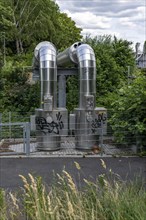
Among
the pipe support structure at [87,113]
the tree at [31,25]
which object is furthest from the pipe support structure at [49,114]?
the tree at [31,25]

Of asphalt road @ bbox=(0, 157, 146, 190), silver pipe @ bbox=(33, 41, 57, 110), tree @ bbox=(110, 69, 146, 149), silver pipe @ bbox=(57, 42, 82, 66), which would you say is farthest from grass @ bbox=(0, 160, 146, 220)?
silver pipe @ bbox=(57, 42, 82, 66)

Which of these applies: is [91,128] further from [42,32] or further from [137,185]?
[42,32]

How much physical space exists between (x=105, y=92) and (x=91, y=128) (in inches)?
243

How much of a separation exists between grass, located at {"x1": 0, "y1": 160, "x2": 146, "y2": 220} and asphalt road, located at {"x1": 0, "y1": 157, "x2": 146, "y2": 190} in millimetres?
4194

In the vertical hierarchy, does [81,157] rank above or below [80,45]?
below

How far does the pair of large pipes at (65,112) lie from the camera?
12.7 meters

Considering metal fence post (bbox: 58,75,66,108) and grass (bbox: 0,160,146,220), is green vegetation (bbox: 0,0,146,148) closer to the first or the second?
metal fence post (bbox: 58,75,66,108)

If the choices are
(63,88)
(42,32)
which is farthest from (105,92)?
(42,32)

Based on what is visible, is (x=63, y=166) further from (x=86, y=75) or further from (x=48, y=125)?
(x=86, y=75)

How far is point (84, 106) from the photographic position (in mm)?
12766

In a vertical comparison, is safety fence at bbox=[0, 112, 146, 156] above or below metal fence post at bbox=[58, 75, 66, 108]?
below

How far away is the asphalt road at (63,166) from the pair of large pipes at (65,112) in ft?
4.61

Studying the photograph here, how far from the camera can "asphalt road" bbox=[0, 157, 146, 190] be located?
29.8 ft

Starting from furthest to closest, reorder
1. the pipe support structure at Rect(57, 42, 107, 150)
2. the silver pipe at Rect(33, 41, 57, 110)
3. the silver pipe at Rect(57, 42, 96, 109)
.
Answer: the silver pipe at Rect(33, 41, 57, 110) < the silver pipe at Rect(57, 42, 96, 109) < the pipe support structure at Rect(57, 42, 107, 150)
